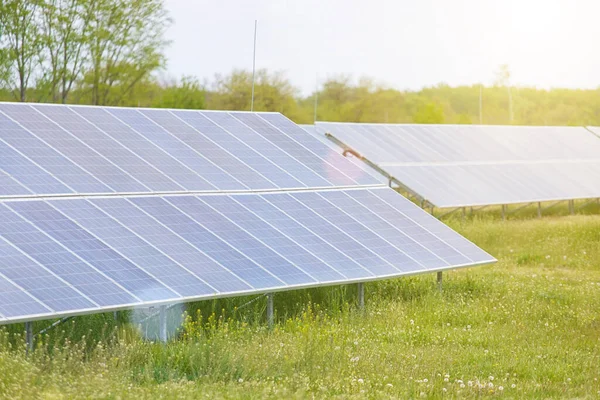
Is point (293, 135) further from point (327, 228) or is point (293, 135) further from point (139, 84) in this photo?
point (139, 84)

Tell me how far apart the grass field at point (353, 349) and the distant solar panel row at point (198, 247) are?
57 centimetres

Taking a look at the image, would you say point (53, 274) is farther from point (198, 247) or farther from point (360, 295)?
point (360, 295)

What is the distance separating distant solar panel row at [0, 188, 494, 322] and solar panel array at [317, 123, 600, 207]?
34.8 feet

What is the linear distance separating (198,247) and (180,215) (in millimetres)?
983

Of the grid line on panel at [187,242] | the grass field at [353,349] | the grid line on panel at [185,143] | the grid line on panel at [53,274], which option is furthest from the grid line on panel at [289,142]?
the grid line on panel at [53,274]

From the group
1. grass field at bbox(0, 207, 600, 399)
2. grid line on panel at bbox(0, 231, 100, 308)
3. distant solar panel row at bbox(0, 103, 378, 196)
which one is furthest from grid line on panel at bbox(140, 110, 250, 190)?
grid line on panel at bbox(0, 231, 100, 308)

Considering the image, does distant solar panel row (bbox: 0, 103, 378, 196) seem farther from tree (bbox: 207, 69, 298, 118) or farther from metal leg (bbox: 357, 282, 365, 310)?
tree (bbox: 207, 69, 298, 118)

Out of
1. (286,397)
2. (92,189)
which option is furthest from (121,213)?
(286,397)

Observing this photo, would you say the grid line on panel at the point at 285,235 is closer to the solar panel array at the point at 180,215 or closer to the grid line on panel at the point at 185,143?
the solar panel array at the point at 180,215

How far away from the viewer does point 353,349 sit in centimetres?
1212

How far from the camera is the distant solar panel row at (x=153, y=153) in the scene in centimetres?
1425

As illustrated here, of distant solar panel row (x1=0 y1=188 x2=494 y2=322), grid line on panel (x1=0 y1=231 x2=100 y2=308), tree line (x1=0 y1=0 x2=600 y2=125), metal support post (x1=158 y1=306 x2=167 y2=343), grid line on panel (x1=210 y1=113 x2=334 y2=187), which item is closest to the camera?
grid line on panel (x1=0 y1=231 x2=100 y2=308)

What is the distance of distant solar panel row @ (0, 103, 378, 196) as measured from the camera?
1425cm

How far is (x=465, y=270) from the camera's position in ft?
67.4
